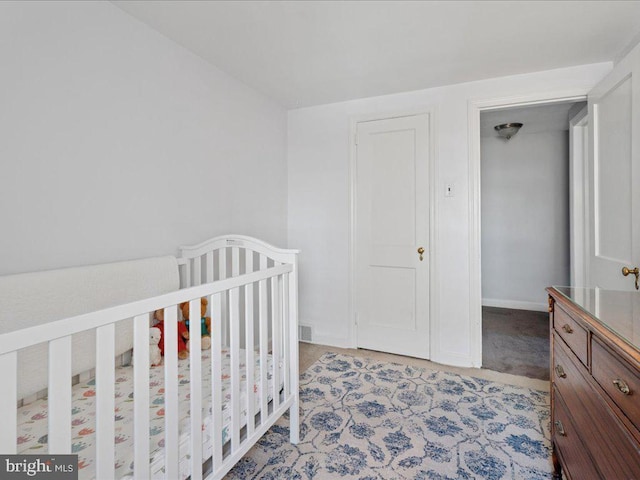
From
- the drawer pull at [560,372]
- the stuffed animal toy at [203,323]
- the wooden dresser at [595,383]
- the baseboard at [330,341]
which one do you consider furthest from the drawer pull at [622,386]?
the baseboard at [330,341]

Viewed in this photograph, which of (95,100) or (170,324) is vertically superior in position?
(95,100)

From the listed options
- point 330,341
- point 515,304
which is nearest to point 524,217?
point 515,304

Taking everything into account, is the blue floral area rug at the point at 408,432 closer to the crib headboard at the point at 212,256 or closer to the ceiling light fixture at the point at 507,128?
the crib headboard at the point at 212,256

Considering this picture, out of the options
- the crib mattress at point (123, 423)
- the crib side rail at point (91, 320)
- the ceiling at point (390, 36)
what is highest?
the ceiling at point (390, 36)

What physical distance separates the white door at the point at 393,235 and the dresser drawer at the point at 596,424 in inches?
59.5

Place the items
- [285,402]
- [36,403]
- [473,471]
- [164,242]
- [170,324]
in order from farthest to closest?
[164,242] < [285,402] < [473,471] < [36,403] < [170,324]

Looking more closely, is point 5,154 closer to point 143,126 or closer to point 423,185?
point 143,126

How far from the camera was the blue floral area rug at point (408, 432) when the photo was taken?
1530 mm

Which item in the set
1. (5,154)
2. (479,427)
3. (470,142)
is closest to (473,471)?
(479,427)

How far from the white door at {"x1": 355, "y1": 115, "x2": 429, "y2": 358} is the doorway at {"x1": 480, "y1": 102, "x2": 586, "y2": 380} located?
1.41 metres

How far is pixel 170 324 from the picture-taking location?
103 cm

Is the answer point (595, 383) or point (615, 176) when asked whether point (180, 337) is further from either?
point (615, 176)

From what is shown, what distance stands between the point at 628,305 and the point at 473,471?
3.23ft

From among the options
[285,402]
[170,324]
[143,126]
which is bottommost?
[285,402]
